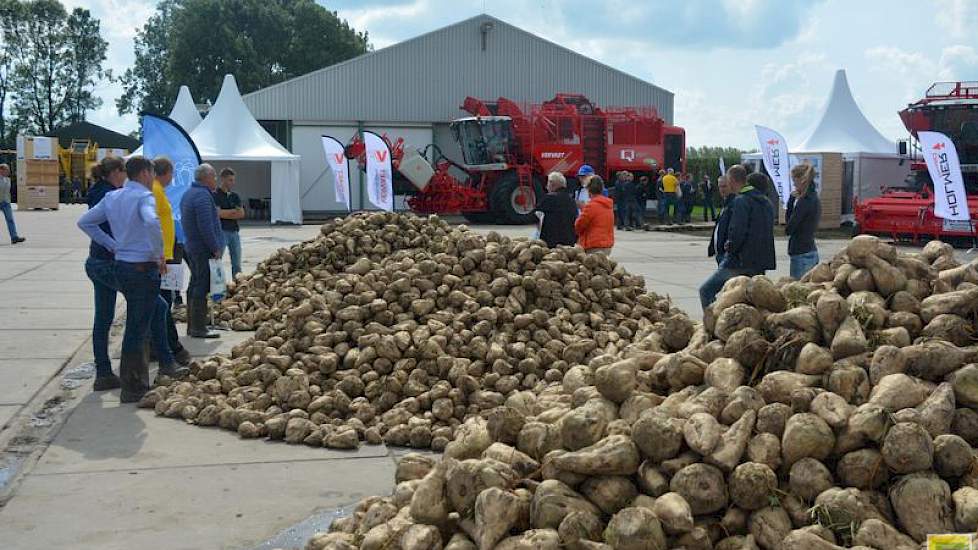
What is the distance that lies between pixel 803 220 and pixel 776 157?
1452 centimetres

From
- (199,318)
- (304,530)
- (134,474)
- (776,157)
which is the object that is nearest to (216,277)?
(199,318)

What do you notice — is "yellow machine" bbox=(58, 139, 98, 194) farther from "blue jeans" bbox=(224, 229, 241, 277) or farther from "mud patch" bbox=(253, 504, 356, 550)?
"mud patch" bbox=(253, 504, 356, 550)

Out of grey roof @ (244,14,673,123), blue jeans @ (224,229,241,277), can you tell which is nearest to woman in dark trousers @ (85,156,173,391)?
blue jeans @ (224,229,241,277)

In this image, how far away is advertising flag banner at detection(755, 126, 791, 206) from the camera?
23.0 meters

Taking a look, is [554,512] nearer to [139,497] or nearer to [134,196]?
[139,497]

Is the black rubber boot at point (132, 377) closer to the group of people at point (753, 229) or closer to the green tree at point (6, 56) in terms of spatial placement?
the group of people at point (753, 229)

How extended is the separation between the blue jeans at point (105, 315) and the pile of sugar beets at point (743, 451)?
153 inches

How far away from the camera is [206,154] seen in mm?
29094

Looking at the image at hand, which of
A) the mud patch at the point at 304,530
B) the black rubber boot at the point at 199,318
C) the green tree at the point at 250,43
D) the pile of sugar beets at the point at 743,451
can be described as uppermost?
the green tree at the point at 250,43

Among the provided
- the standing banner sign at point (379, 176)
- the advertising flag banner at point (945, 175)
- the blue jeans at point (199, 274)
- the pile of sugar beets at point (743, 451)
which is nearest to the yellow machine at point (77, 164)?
the standing banner sign at point (379, 176)

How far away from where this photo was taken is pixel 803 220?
9188 millimetres

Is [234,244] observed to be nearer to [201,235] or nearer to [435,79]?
[201,235]

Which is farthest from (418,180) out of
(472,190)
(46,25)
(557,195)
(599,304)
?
(46,25)

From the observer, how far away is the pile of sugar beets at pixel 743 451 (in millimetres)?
3518
